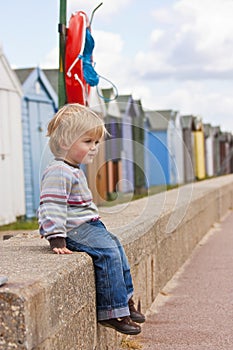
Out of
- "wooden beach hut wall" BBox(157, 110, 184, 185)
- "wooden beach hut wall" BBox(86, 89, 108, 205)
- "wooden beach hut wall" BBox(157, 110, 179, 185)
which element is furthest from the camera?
"wooden beach hut wall" BBox(157, 110, 184, 185)

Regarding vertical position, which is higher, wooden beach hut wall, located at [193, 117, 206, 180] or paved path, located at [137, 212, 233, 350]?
wooden beach hut wall, located at [193, 117, 206, 180]

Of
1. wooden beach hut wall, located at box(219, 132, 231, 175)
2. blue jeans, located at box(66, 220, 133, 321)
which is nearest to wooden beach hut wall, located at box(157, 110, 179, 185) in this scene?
wooden beach hut wall, located at box(219, 132, 231, 175)

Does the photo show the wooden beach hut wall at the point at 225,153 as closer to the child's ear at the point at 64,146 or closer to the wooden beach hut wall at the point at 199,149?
the wooden beach hut wall at the point at 199,149

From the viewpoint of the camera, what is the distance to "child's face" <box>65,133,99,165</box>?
376 centimetres

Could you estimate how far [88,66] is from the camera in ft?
24.5

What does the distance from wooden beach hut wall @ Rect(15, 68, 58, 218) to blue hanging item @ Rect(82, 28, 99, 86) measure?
744 centimetres

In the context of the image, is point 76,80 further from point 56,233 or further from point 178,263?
point 56,233

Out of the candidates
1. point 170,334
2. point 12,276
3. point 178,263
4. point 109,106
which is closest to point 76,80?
point 178,263

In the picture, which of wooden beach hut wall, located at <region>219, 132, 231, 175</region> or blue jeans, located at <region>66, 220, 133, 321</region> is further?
wooden beach hut wall, located at <region>219, 132, 231, 175</region>

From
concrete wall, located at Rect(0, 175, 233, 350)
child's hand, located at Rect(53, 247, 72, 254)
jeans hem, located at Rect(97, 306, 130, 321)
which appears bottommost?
jeans hem, located at Rect(97, 306, 130, 321)

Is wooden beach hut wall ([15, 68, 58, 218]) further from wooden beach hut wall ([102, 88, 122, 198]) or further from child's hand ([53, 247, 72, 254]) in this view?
child's hand ([53, 247, 72, 254])

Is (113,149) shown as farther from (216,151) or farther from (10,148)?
(216,151)

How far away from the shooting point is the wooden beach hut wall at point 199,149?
34656mm

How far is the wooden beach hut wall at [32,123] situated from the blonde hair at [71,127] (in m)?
11.2
